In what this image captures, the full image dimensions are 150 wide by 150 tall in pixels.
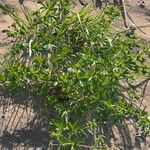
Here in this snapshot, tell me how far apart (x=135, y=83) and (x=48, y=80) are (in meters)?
0.75

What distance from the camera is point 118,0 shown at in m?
3.45

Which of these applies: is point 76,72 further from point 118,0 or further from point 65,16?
point 118,0

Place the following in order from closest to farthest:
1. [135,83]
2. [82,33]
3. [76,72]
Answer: [76,72] → [82,33] → [135,83]

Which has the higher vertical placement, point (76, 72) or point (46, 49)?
point (46, 49)

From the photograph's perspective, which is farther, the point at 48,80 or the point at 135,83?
the point at 135,83

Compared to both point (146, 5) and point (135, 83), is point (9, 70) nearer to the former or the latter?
point (135, 83)

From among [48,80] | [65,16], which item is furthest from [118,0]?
[48,80]

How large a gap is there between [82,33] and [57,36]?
24 centimetres

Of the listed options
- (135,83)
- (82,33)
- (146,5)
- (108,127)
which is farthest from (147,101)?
(146,5)

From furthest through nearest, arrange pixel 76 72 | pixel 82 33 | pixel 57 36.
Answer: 1. pixel 82 33
2. pixel 57 36
3. pixel 76 72

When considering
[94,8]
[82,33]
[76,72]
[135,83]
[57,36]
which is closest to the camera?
[76,72]

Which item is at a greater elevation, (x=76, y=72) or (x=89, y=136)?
(x=76, y=72)

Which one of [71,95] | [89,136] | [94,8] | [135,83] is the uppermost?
[94,8]

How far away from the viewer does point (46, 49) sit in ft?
8.82
